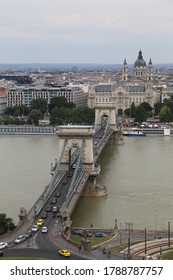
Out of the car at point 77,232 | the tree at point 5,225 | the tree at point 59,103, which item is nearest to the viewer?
the tree at point 5,225

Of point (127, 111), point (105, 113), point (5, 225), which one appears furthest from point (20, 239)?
point (127, 111)

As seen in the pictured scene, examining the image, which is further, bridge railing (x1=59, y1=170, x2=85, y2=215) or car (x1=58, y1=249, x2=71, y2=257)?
bridge railing (x1=59, y1=170, x2=85, y2=215)

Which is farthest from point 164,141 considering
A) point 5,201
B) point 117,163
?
point 5,201

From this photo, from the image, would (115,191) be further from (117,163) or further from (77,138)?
(117,163)

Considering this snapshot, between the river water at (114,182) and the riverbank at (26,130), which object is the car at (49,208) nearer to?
the river water at (114,182)

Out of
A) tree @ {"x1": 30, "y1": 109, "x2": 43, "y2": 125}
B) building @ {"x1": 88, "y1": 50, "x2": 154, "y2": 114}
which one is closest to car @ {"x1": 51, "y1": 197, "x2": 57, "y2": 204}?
tree @ {"x1": 30, "y1": 109, "x2": 43, "y2": 125}

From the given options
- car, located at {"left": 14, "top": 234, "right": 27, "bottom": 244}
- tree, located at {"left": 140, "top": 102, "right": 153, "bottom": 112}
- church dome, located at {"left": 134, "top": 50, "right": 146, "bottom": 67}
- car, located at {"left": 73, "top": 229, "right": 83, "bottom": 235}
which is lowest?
tree, located at {"left": 140, "top": 102, "right": 153, "bottom": 112}

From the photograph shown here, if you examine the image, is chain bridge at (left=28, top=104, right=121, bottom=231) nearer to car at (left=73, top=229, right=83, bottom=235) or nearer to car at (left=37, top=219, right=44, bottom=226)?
car at (left=73, top=229, right=83, bottom=235)

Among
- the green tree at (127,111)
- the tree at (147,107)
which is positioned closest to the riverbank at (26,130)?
the green tree at (127,111)
